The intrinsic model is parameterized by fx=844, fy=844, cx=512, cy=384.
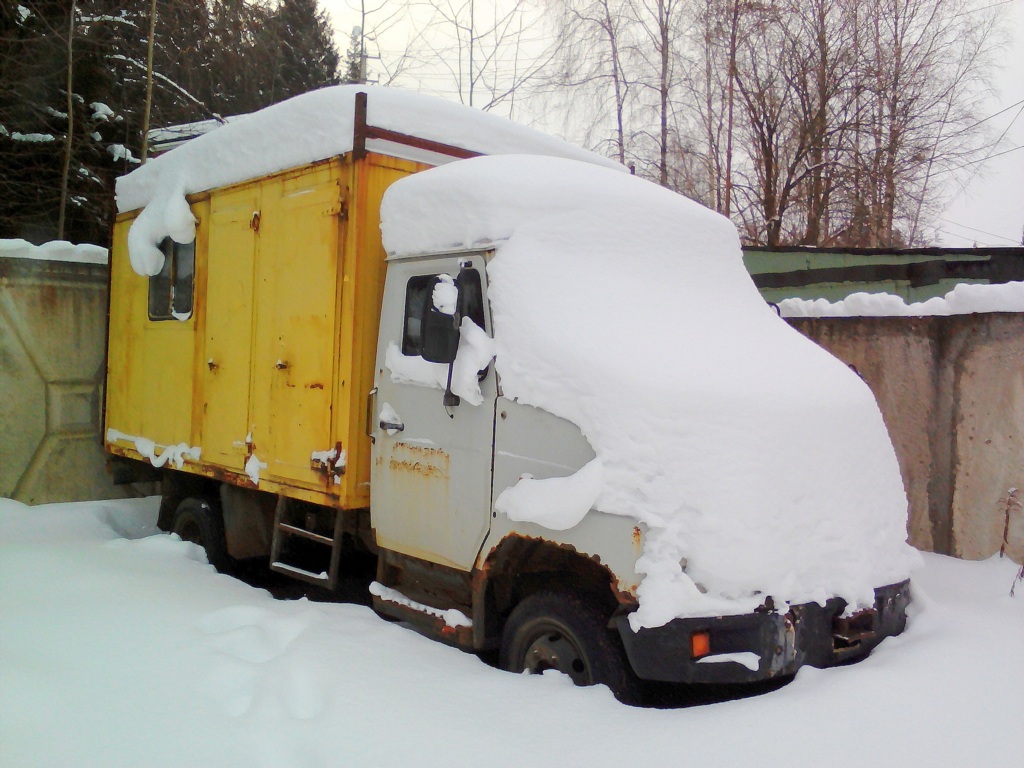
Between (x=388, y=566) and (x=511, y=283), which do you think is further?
(x=388, y=566)

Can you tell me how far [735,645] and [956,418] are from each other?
3364 mm

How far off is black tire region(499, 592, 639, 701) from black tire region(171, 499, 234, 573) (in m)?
3.15

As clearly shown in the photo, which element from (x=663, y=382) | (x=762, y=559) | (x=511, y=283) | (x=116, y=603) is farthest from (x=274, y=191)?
(x=762, y=559)

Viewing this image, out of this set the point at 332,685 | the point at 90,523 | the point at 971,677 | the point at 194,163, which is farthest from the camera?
the point at 90,523

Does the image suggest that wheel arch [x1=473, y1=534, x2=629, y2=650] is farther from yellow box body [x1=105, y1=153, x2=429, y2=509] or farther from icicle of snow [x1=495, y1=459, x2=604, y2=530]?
yellow box body [x1=105, y1=153, x2=429, y2=509]

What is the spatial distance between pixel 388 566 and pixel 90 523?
4258 mm

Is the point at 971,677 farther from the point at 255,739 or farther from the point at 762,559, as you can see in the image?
the point at 255,739

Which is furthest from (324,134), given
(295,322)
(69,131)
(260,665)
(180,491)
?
(69,131)

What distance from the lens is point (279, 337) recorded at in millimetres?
5453

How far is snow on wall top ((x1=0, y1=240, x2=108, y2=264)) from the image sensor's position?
8.24m

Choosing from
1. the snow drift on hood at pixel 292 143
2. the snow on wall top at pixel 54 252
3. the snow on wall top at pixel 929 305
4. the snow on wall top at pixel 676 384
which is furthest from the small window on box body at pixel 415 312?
the snow on wall top at pixel 54 252

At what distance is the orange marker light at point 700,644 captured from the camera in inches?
127

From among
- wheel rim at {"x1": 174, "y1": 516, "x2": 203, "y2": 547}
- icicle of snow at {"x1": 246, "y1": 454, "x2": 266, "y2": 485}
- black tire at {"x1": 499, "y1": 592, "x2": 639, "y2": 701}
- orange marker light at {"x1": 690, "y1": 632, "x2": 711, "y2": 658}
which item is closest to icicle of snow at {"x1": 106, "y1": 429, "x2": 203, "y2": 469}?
wheel rim at {"x1": 174, "y1": 516, "x2": 203, "y2": 547}

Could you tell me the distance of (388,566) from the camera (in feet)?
15.7
